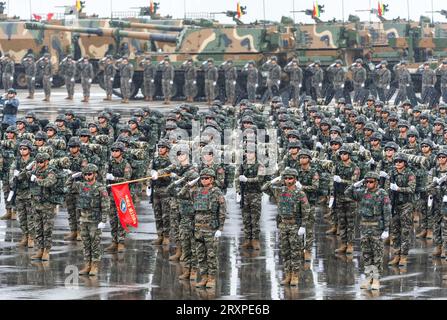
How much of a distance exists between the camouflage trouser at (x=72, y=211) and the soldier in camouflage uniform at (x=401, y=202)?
4.45 meters

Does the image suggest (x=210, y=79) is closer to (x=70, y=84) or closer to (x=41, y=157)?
(x=70, y=84)

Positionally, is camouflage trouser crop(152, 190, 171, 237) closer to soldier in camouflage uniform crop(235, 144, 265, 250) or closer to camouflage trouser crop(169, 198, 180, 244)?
camouflage trouser crop(169, 198, 180, 244)

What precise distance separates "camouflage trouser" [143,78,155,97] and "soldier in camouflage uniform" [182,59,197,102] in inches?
50.5

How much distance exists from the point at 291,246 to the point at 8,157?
701 cm

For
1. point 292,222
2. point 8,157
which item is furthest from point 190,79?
point 292,222

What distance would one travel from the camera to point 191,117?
95.0ft

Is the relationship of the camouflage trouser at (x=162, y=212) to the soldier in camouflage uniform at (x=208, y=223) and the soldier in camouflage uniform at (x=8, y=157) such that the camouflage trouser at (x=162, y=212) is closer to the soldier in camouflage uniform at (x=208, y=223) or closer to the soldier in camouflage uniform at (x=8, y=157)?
the soldier in camouflage uniform at (x=208, y=223)

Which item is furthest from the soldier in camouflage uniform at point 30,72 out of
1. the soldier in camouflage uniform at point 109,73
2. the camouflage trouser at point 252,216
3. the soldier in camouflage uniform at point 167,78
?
the camouflage trouser at point 252,216

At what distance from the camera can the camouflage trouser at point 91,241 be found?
18047 millimetres

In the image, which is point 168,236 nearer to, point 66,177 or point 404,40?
point 66,177

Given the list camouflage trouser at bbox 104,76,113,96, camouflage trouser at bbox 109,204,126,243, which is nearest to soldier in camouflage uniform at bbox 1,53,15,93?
camouflage trouser at bbox 104,76,113,96

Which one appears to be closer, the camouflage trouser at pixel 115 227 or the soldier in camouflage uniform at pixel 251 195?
the camouflage trouser at pixel 115 227

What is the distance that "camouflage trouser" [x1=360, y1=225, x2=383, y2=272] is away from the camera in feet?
57.4

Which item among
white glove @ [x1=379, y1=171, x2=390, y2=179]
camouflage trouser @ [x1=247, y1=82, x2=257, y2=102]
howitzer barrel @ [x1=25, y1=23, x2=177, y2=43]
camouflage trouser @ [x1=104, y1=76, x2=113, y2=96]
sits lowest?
camouflage trouser @ [x1=247, y1=82, x2=257, y2=102]
